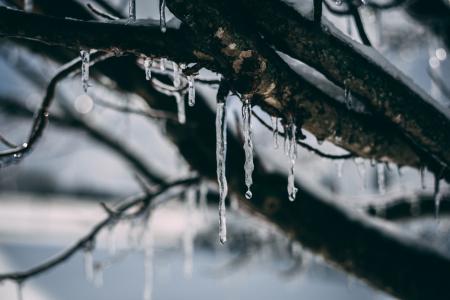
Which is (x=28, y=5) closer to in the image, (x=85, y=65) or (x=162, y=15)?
(x=85, y=65)

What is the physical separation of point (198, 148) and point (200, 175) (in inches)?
7.0

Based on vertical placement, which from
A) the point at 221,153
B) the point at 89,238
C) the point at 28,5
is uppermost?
the point at 28,5

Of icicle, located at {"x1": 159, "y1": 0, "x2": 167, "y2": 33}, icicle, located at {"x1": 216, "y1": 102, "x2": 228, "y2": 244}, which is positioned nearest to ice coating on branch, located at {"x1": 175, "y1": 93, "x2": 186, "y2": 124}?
icicle, located at {"x1": 216, "y1": 102, "x2": 228, "y2": 244}

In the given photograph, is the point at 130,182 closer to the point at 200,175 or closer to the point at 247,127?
the point at 200,175

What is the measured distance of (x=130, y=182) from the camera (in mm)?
10719

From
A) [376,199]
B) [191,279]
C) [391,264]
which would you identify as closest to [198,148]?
[391,264]

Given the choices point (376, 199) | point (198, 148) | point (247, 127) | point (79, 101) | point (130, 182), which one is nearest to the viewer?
point (247, 127)

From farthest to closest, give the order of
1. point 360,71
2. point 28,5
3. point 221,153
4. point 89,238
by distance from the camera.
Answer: point 89,238 < point 28,5 < point 221,153 < point 360,71

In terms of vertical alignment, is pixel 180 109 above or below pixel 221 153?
above

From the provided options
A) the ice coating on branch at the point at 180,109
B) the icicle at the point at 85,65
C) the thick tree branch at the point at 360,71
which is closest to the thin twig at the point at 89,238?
the ice coating on branch at the point at 180,109

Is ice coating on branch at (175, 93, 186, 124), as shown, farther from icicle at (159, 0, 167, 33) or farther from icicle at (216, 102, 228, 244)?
icicle at (159, 0, 167, 33)

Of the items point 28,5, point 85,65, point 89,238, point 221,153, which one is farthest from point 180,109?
point 89,238

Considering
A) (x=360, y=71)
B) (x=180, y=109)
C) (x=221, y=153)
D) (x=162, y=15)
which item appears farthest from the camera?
(x=180, y=109)

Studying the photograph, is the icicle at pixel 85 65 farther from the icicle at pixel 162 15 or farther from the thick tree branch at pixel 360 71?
the thick tree branch at pixel 360 71
